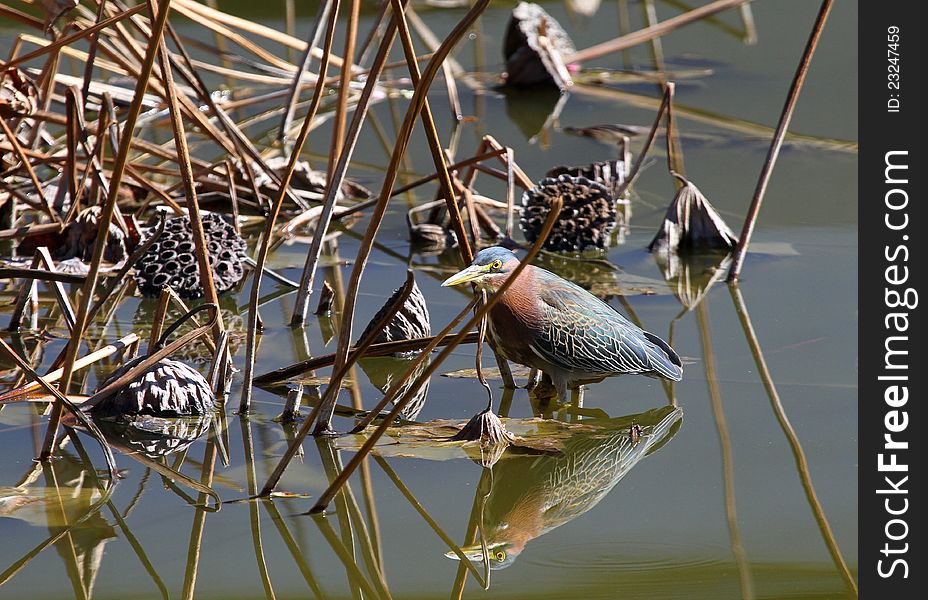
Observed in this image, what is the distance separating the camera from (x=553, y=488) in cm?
208

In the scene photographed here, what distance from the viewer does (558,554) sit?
185 cm

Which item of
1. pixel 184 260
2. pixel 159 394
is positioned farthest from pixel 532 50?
pixel 159 394

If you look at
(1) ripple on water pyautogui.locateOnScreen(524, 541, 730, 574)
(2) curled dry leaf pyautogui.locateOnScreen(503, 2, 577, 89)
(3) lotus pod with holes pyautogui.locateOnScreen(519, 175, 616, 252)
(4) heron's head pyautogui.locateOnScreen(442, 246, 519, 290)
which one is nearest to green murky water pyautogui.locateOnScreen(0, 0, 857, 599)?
(1) ripple on water pyautogui.locateOnScreen(524, 541, 730, 574)

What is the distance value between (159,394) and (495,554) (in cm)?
87

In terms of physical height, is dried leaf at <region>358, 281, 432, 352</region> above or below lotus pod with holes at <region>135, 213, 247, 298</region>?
below

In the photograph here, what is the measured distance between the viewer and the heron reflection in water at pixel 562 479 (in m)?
1.91

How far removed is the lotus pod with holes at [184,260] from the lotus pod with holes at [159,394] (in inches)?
29.6

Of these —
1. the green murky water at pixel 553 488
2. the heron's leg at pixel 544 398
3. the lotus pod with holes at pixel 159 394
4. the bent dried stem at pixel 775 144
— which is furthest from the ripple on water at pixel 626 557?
the bent dried stem at pixel 775 144

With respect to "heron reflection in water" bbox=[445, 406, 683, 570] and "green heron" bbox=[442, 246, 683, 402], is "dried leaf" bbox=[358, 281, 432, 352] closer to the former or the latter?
"green heron" bbox=[442, 246, 683, 402]

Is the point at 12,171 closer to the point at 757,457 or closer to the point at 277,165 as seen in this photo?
the point at 277,165

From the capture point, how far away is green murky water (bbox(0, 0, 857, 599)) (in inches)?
70.0

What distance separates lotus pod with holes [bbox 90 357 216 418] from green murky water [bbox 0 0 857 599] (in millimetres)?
97

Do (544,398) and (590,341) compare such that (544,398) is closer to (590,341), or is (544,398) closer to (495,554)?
(590,341)
